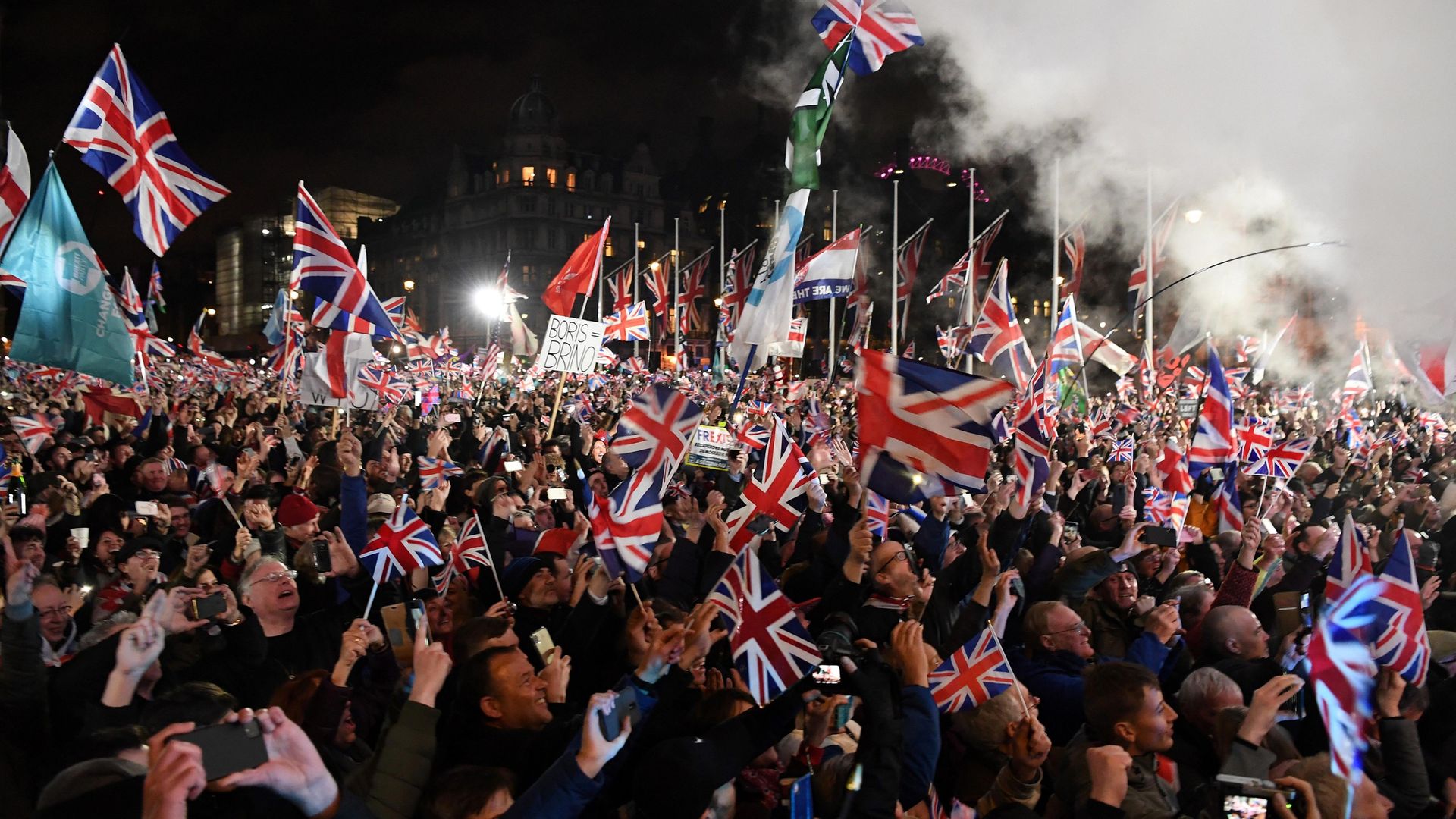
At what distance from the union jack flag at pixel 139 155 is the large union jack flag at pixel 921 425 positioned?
665 centimetres

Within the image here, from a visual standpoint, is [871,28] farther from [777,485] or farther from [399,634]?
[399,634]

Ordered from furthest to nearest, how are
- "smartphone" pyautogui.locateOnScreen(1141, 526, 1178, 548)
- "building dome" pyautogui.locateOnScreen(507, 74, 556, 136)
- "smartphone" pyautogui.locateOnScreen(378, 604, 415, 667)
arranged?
"building dome" pyautogui.locateOnScreen(507, 74, 556, 136) < "smartphone" pyautogui.locateOnScreen(1141, 526, 1178, 548) < "smartphone" pyautogui.locateOnScreen(378, 604, 415, 667)

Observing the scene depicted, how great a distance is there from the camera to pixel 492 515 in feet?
28.5

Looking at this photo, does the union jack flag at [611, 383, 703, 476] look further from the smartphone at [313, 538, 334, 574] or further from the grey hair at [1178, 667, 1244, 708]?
the grey hair at [1178, 667, 1244, 708]

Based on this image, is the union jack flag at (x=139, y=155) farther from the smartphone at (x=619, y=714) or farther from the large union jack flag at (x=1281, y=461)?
the large union jack flag at (x=1281, y=461)

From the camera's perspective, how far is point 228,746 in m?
2.32

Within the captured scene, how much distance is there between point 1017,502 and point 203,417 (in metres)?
16.9

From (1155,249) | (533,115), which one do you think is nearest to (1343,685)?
(1155,249)

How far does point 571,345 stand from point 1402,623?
12.0m

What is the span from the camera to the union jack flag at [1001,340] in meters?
15.5

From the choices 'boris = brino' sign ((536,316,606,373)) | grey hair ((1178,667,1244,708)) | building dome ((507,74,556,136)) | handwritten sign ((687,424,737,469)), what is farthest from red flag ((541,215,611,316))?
building dome ((507,74,556,136))

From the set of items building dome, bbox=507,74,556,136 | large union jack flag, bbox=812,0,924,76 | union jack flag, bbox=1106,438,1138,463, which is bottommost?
union jack flag, bbox=1106,438,1138,463

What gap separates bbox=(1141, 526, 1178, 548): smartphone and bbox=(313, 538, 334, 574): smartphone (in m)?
5.86

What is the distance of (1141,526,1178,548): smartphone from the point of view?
822 cm
